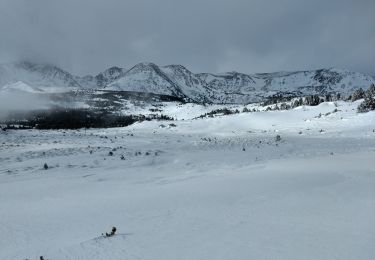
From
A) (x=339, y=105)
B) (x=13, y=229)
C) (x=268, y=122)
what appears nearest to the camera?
(x=13, y=229)

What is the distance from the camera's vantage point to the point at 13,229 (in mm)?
10203

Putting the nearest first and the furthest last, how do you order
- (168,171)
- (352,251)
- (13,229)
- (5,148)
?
(352,251)
(13,229)
(168,171)
(5,148)

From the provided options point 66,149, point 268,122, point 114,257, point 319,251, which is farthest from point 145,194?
point 268,122

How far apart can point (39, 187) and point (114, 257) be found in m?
8.75

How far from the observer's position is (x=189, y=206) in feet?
38.2

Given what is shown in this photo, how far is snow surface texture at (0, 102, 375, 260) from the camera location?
8.28 m

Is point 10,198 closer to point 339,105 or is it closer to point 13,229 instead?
point 13,229

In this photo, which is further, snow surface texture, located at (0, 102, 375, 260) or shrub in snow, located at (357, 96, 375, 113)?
shrub in snow, located at (357, 96, 375, 113)

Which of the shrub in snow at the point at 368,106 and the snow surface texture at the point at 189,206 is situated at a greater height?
the shrub in snow at the point at 368,106

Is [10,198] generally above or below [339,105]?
below

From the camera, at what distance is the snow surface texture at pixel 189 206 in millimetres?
8281

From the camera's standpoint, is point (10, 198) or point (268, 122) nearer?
point (10, 198)

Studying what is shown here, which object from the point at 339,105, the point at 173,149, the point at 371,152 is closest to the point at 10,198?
the point at 173,149

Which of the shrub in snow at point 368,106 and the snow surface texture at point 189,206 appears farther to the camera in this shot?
the shrub in snow at point 368,106
